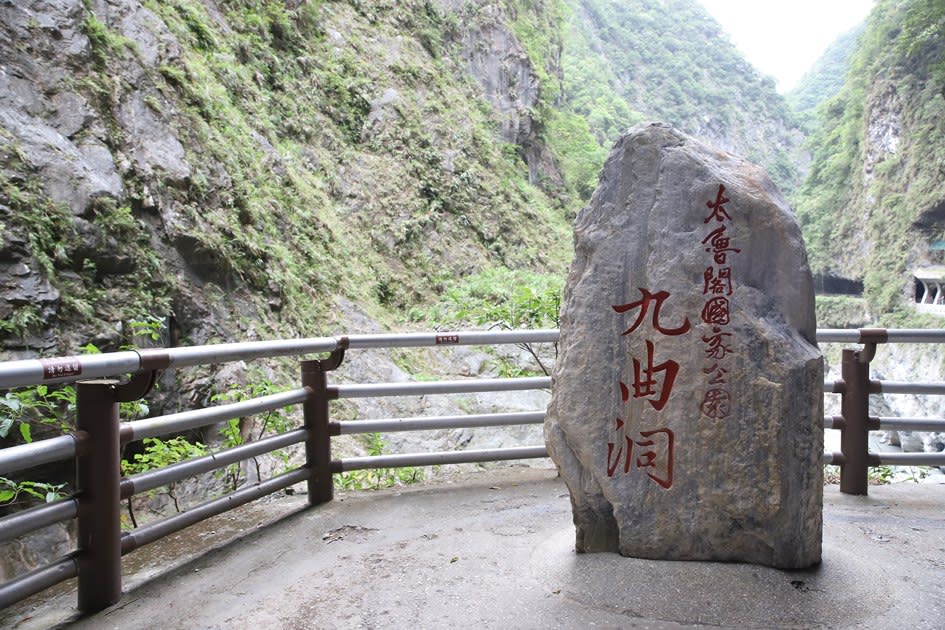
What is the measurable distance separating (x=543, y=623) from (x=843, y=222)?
144 ft

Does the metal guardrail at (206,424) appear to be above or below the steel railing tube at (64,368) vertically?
below

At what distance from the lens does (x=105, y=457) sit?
2.61m

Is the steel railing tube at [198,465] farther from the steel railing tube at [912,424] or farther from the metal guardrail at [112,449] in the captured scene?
the steel railing tube at [912,424]

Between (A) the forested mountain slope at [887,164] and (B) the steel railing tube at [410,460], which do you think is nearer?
(B) the steel railing tube at [410,460]

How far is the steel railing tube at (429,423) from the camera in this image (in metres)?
4.08

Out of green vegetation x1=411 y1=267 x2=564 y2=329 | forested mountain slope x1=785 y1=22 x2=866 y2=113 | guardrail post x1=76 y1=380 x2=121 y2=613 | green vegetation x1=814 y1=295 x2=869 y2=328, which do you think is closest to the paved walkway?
guardrail post x1=76 y1=380 x2=121 y2=613

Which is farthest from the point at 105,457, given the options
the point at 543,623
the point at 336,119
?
the point at 336,119

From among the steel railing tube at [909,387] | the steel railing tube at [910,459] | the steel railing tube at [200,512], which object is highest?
the steel railing tube at [909,387]

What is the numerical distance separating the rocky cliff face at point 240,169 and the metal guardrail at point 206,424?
8.39 feet

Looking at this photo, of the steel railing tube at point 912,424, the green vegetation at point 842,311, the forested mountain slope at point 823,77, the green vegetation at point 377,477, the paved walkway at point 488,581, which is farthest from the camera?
the forested mountain slope at point 823,77

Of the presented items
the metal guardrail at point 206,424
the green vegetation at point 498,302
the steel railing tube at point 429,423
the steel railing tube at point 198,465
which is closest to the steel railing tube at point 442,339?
the metal guardrail at point 206,424

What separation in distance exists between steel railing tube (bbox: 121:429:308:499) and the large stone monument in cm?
145

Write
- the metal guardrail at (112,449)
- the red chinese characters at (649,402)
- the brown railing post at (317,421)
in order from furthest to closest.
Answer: the brown railing post at (317,421)
the red chinese characters at (649,402)
the metal guardrail at (112,449)

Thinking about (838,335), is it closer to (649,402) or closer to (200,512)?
(649,402)
